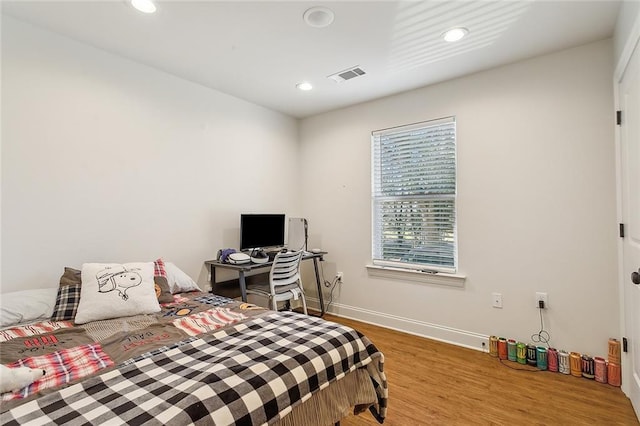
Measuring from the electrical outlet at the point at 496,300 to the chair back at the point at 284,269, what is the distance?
72.7 inches

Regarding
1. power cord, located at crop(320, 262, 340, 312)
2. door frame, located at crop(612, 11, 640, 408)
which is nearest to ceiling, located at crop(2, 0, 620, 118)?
door frame, located at crop(612, 11, 640, 408)

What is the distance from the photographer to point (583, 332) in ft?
7.89

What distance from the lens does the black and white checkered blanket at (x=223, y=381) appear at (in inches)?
37.3

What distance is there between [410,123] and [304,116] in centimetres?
151

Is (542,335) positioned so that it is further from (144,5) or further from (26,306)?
(144,5)

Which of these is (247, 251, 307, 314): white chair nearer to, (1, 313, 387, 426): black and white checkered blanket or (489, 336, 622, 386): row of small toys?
(1, 313, 387, 426): black and white checkered blanket

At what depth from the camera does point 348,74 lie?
2.93 meters

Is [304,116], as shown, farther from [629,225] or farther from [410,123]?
[629,225]

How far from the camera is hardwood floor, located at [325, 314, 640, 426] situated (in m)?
1.86

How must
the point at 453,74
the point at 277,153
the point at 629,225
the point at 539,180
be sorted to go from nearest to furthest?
the point at 629,225 → the point at 539,180 → the point at 453,74 → the point at 277,153

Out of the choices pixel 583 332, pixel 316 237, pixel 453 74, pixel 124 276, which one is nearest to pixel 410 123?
pixel 453 74

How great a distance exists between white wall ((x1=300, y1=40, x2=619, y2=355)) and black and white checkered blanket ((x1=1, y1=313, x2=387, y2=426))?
67.3 inches

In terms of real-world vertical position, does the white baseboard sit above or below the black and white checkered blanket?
below

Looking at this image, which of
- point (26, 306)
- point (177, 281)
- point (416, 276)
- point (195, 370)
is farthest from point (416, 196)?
point (26, 306)
